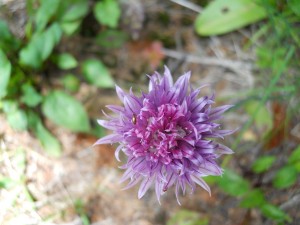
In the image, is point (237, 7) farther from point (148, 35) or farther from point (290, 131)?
point (290, 131)

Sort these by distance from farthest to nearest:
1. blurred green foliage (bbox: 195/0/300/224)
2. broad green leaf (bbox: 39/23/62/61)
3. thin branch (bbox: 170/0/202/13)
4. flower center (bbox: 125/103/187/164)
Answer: thin branch (bbox: 170/0/202/13) → broad green leaf (bbox: 39/23/62/61) → blurred green foliage (bbox: 195/0/300/224) → flower center (bbox: 125/103/187/164)

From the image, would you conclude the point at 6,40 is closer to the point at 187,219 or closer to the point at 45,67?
the point at 45,67

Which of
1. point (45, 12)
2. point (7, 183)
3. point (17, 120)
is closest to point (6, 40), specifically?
point (45, 12)

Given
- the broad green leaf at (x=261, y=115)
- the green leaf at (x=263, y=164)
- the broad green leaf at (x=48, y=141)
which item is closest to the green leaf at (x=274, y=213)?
the green leaf at (x=263, y=164)

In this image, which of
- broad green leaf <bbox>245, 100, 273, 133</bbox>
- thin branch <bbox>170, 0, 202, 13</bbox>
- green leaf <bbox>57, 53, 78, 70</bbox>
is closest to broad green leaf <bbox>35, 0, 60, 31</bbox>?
green leaf <bbox>57, 53, 78, 70</bbox>

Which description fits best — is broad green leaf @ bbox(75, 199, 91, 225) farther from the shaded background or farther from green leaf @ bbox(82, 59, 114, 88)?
green leaf @ bbox(82, 59, 114, 88)

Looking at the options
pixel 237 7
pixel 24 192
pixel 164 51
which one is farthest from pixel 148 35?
pixel 24 192

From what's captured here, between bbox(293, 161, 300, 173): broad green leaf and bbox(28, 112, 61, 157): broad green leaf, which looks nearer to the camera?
bbox(293, 161, 300, 173): broad green leaf
